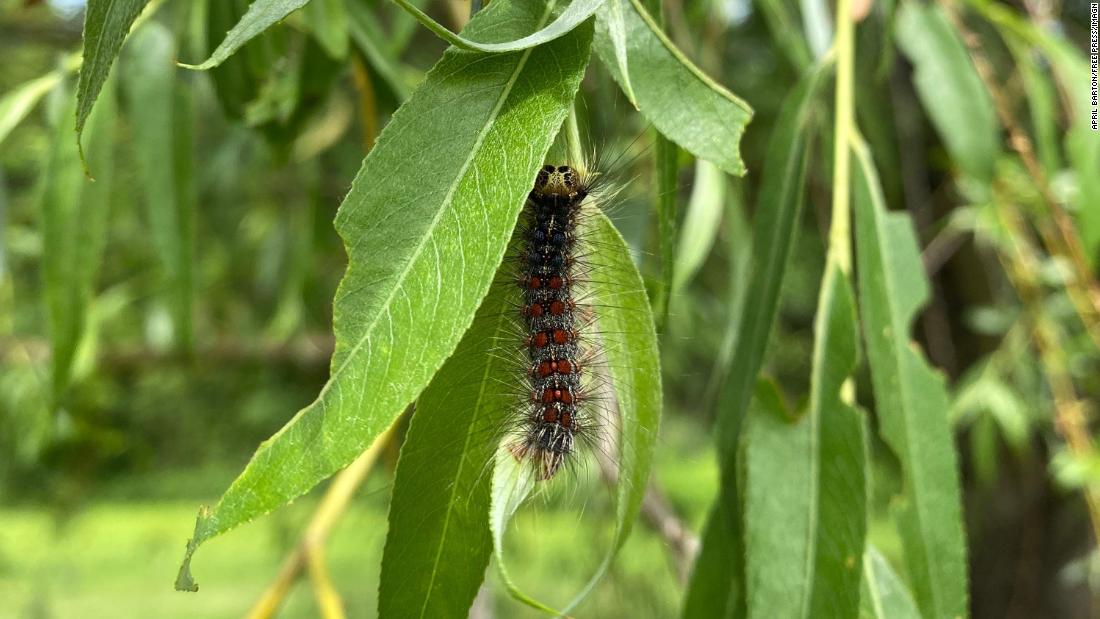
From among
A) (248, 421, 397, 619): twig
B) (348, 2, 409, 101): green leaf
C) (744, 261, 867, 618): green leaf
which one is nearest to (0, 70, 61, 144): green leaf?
(348, 2, 409, 101): green leaf

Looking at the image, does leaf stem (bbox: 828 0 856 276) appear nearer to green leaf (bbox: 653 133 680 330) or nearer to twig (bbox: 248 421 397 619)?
green leaf (bbox: 653 133 680 330)

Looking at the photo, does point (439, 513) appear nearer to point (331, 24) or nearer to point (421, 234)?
point (421, 234)

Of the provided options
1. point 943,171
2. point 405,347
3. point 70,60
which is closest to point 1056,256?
point 943,171

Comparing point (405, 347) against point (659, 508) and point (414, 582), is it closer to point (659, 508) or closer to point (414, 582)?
point (414, 582)

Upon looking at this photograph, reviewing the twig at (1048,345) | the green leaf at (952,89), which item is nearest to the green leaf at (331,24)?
the green leaf at (952,89)

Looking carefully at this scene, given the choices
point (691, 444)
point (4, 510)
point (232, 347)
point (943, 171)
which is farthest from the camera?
point (4, 510)

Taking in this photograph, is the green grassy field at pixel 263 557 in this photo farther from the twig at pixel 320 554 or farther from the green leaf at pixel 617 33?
the green leaf at pixel 617 33
